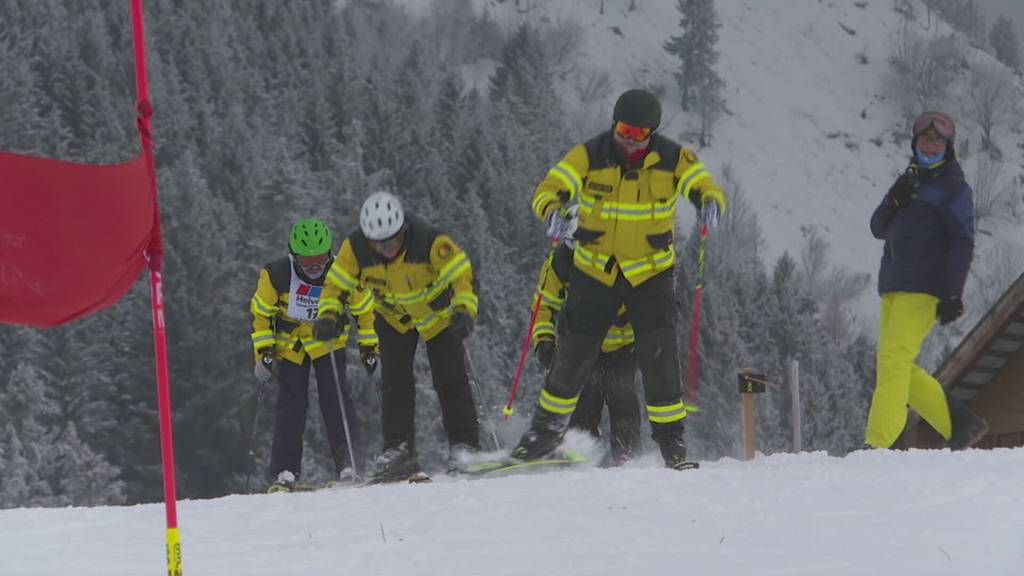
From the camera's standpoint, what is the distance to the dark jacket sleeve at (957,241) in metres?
9.39

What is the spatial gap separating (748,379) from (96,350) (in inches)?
2038

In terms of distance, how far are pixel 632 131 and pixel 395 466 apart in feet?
9.36

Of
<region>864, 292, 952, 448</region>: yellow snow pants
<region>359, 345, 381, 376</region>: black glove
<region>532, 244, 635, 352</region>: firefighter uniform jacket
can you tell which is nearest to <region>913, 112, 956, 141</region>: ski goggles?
<region>864, 292, 952, 448</region>: yellow snow pants

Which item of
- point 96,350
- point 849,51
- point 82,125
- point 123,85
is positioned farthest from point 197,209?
point 849,51

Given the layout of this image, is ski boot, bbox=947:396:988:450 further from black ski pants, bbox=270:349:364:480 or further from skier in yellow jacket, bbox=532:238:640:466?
black ski pants, bbox=270:349:364:480

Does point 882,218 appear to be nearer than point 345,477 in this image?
Yes

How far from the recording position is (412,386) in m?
10.5

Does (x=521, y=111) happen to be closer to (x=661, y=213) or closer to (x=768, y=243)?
(x=768, y=243)

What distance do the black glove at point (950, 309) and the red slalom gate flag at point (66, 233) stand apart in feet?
17.7

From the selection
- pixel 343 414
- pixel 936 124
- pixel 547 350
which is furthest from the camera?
pixel 343 414

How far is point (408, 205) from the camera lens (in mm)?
96750

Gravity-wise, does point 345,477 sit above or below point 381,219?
below

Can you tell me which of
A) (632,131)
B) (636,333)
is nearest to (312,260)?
(636,333)

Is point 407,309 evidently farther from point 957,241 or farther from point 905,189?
point 957,241
